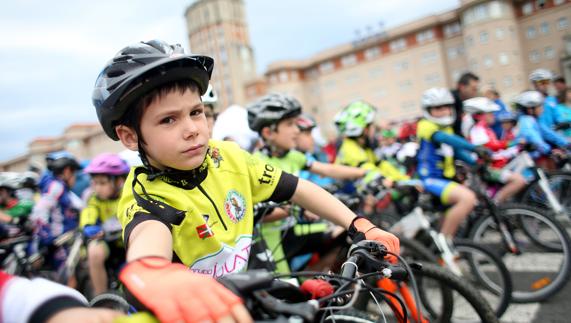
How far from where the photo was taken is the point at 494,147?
5.46 m

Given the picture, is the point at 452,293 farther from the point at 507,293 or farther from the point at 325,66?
the point at 325,66

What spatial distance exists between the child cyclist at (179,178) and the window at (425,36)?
177 ft

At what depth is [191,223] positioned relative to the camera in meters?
1.69

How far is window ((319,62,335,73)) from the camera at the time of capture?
6072 cm

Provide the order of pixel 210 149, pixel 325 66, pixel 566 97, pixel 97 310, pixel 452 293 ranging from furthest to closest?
pixel 325 66 → pixel 566 97 → pixel 452 293 → pixel 210 149 → pixel 97 310

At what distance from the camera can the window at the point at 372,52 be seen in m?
55.9

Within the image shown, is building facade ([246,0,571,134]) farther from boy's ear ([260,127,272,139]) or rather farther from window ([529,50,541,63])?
boy's ear ([260,127,272,139])

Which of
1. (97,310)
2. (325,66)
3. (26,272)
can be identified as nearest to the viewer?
(97,310)

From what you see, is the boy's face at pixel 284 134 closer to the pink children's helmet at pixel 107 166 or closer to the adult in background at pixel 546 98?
the pink children's helmet at pixel 107 166

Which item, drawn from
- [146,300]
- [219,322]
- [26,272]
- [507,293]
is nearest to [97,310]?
[146,300]

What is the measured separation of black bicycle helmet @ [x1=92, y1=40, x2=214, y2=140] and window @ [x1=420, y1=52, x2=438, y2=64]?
176ft

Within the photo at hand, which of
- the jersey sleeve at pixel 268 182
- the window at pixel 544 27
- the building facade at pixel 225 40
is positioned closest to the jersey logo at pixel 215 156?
the jersey sleeve at pixel 268 182

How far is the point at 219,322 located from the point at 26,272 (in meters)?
5.24

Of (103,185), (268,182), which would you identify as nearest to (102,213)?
(103,185)
